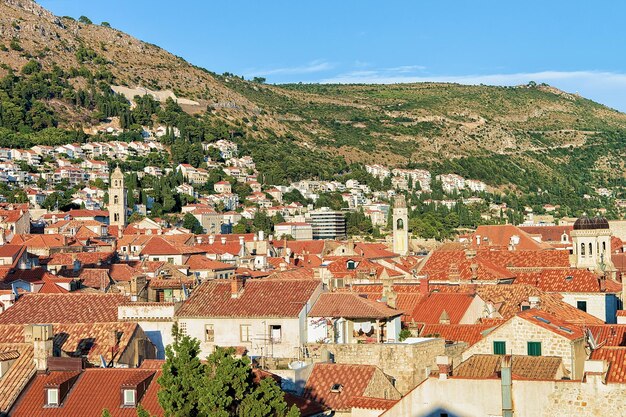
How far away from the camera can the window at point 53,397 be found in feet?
76.8

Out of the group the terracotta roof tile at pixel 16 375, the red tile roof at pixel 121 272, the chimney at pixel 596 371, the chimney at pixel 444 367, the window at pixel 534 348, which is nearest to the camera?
the chimney at pixel 596 371

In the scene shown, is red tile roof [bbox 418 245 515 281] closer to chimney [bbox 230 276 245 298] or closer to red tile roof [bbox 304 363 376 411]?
chimney [bbox 230 276 245 298]

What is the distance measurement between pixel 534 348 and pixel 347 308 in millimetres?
A: 5458

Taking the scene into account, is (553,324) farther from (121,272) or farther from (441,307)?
(121,272)

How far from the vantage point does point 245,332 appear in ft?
104

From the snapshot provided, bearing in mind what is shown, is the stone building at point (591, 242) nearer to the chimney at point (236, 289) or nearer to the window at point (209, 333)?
the chimney at point (236, 289)

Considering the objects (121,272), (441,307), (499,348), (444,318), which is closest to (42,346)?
(499,348)

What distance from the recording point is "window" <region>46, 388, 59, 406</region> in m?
23.4

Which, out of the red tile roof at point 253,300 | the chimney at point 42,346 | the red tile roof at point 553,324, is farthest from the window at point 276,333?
the chimney at point 42,346

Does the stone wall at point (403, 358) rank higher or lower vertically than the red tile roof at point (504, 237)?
lower

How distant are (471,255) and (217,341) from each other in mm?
27961

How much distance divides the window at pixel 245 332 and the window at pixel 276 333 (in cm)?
64

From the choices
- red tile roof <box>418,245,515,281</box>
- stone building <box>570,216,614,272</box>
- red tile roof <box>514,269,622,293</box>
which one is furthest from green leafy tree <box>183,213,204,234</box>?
red tile roof <box>514,269,622,293</box>

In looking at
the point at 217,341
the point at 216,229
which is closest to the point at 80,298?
the point at 217,341
